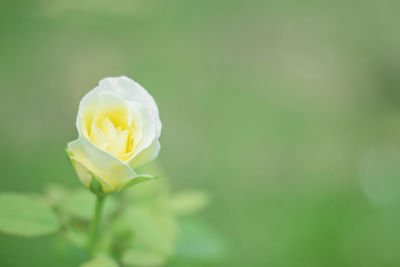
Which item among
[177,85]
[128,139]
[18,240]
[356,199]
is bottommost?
[128,139]

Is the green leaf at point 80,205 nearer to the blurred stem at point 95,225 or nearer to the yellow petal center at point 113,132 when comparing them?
the blurred stem at point 95,225

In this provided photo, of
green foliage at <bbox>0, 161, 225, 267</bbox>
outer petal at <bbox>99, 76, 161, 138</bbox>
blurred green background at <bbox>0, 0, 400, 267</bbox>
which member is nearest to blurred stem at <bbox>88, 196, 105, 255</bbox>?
green foliage at <bbox>0, 161, 225, 267</bbox>

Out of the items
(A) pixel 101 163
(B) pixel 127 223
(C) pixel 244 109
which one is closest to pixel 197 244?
(B) pixel 127 223

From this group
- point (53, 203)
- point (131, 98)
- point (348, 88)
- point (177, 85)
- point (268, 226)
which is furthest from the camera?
point (348, 88)

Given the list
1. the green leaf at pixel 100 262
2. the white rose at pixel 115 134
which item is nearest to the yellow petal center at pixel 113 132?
the white rose at pixel 115 134


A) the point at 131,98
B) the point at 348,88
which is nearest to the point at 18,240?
the point at 131,98

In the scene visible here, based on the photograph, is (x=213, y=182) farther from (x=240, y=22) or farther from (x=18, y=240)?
(x=240, y=22)
